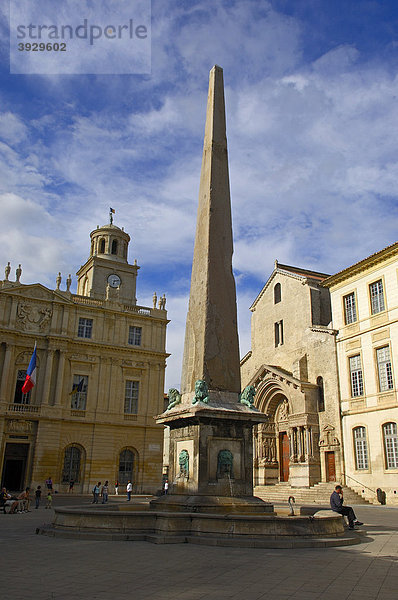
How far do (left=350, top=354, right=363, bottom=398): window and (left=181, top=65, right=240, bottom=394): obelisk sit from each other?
1576 centimetres

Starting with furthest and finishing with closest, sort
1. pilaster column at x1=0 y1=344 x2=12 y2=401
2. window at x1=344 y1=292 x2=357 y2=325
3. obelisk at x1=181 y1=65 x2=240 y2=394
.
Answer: pilaster column at x1=0 y1=344 x2=12 y2=401, window at x1=344 y1=292 x2=357 y2=325, obelisk at x1=181 y1=65 x2=240 y2=394

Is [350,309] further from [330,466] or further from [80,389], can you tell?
[80,389]

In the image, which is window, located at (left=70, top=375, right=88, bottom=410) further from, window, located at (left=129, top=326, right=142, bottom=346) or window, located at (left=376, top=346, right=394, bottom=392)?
window, located at (left=376, top=346, right=394, bottom=392)

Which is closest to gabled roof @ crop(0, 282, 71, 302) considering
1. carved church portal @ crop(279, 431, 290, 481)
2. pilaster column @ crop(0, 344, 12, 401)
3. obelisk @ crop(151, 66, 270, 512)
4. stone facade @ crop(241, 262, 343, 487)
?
pilaster column @ crop(0, 344, 12, 401)

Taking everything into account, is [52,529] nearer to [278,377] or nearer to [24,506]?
[24,506]

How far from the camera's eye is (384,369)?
23.8m

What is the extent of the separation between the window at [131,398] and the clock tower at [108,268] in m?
6.97

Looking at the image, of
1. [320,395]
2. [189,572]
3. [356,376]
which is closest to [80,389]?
[320,395]

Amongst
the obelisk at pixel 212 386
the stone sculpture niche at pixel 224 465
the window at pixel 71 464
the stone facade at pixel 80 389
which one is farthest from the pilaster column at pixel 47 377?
the stone sculpture niche at pixel 224 465

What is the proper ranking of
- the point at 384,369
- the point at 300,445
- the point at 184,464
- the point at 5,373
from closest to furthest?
the point at 184,464, the point at 384,369, the point at 300,445, the point at 5,373

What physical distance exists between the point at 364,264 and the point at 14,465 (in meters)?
24.6

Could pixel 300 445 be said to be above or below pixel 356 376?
below

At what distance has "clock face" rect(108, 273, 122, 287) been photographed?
41.8 meters

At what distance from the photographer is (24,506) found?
63.8ft
